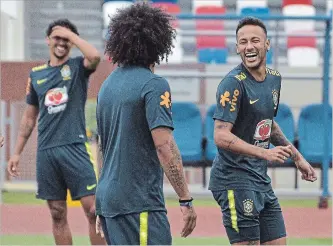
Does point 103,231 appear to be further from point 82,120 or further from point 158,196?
point 82,120

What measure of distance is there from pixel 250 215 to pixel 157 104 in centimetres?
149

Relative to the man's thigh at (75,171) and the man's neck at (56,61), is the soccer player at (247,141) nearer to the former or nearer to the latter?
the man's thigh at (75,171)

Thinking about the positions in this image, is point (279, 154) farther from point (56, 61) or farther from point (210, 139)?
point (210, 139)

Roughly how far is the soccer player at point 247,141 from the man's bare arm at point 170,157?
2.89 ft

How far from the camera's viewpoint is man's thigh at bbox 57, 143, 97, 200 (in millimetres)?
8766

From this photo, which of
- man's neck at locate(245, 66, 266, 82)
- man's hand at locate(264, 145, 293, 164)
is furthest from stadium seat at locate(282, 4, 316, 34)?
man's hand at locate(264, 145, 293, 164)

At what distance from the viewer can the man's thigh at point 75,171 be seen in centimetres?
877

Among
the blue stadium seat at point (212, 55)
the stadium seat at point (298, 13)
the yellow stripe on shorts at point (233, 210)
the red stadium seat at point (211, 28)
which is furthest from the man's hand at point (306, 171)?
the blue stadium seat at point (212, 55)

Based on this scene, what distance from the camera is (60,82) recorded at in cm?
884

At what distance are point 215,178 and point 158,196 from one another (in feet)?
3.97

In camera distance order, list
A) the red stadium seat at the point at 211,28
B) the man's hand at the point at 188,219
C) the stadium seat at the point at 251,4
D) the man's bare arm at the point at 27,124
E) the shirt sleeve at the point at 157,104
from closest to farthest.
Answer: the shirt sleeve at the point at 157,104 < the man's hand at the point at 188,219 < the man's bare arm at the point at 27,124 < the stadium seat at the point at 251,4 < the red stadium seat at the point at 211,28

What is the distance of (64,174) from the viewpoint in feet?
28.9

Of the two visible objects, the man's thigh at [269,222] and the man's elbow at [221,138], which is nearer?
the man's elbow at [221,138]

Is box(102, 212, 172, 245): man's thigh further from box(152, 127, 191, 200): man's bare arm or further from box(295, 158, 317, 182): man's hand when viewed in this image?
box(295, 158, 317, 182): man's hand
